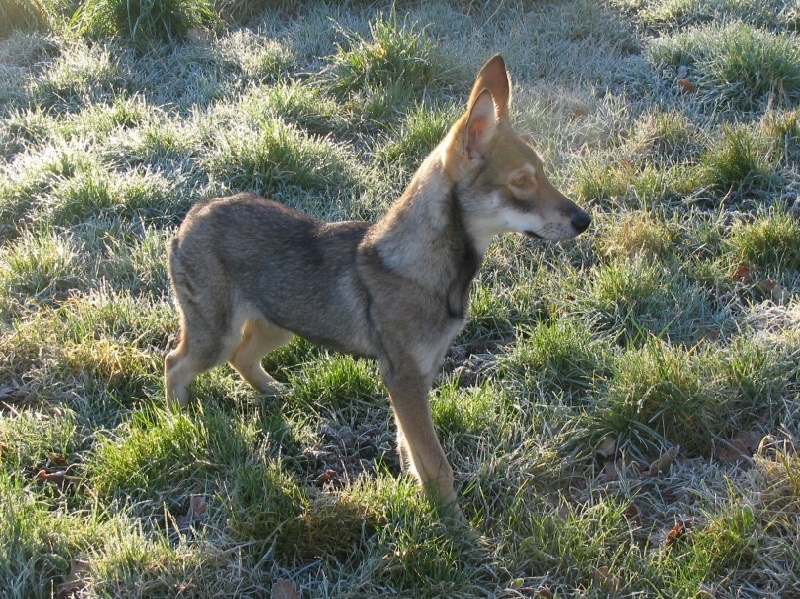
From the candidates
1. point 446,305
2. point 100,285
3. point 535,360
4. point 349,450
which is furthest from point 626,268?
point 100,285

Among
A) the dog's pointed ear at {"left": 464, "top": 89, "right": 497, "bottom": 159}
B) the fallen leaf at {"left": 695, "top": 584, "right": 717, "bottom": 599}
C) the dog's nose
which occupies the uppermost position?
the dog's pointed ear at {"left": 464, "top": 89, "right": 497, "bottom": 159}

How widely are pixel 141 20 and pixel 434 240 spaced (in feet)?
20.4

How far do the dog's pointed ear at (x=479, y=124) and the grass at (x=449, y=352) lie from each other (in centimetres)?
137

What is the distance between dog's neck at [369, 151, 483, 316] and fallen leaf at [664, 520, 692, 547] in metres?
1.40

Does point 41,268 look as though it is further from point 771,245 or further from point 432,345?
point 771,245

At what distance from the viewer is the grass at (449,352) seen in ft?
11.8

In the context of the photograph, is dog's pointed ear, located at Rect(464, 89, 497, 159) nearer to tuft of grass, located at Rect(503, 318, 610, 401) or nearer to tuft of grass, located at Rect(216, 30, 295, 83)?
tuft of grass, located at Rect(503, 318, 610, 401)

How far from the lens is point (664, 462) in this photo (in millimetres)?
4082

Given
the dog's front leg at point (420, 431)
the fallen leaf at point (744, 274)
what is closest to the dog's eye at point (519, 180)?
the dog's front leg at point (420, 431)

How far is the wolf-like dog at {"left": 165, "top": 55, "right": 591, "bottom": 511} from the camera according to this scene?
385cm

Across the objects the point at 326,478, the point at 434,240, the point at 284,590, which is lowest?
the point at 326,478

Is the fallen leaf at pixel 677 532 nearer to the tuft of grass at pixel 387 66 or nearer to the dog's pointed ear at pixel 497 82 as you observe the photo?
the dog's pointed ear at pixel 497 82

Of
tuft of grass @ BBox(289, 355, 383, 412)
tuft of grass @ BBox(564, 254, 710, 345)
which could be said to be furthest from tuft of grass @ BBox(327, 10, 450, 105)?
tuft of grass @ BBox(289, 355, 383, 412)

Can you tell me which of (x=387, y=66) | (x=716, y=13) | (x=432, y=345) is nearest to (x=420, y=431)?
(x=432, y=345)
